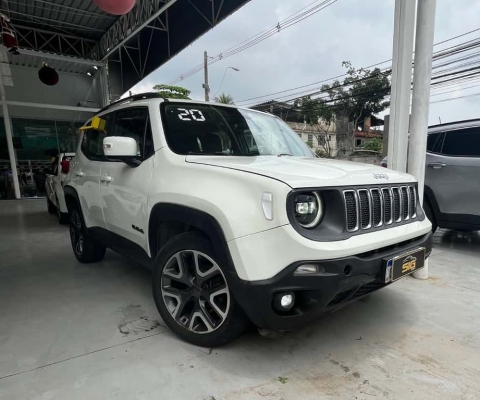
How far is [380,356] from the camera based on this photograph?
7.11 ft

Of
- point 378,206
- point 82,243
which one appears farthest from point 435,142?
point 82,243

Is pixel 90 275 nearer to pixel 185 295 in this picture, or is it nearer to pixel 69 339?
pixel 69 339

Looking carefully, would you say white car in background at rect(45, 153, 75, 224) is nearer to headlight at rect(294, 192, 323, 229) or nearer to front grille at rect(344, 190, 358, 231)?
headlight at rect(294, 192, 323, 229)

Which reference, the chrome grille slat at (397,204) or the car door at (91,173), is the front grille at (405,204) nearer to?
the chrome grille slat at (397,204)

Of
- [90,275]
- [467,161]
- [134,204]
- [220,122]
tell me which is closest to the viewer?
[134,204]

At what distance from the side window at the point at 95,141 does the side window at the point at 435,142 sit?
448cm

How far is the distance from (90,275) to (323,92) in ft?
69.5

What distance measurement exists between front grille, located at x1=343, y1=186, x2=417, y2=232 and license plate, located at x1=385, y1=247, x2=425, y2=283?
229 millimetres

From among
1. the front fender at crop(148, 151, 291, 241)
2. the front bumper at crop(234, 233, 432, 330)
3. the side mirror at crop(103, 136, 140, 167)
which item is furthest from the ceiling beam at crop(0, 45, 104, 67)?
the front bumper at crop(234, 233, 432, 330)

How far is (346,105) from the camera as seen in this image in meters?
22.4

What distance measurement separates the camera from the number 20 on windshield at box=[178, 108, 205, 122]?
2.80 meters

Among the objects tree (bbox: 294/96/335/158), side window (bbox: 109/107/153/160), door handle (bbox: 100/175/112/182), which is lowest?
door handle (bbox: 100/175/112/182)

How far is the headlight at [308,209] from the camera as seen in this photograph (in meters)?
1.83

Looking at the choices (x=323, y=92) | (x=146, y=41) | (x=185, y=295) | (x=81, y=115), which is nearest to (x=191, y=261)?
(x=185, y=295)
